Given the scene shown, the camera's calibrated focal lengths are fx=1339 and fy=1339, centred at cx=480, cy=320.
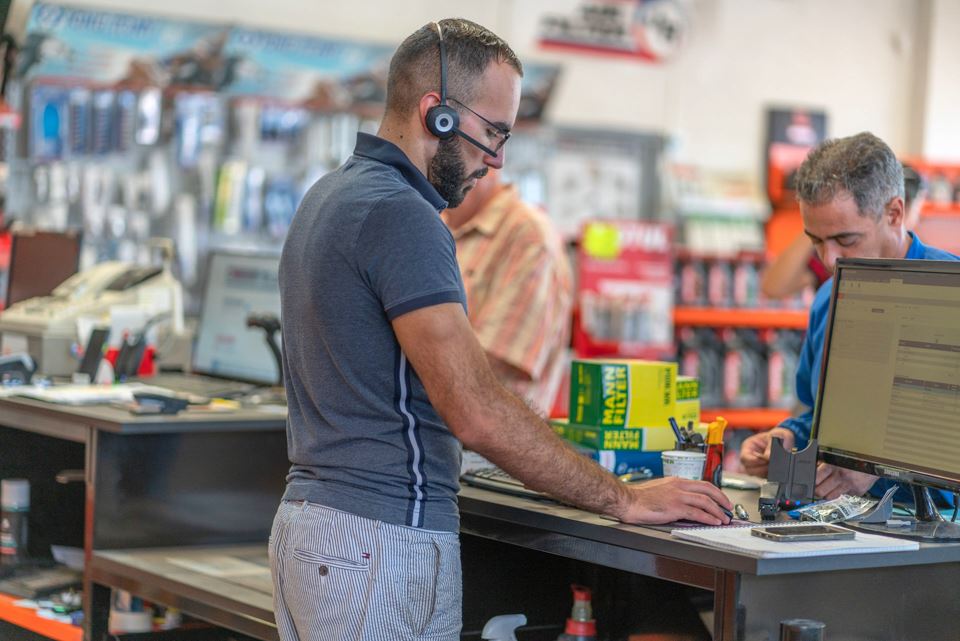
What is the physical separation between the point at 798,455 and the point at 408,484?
2.33 feet

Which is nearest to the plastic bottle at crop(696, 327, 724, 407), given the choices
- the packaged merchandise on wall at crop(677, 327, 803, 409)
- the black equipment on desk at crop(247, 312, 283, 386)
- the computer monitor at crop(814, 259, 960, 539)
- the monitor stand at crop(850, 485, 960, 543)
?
the packaged merchandise on wall at crop(677, 327, 803, 409)

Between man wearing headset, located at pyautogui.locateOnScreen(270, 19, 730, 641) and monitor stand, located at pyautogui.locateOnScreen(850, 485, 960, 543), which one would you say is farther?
monitor stand, located at pyautogui.locateOnScreen(850, 485, 960, 543)

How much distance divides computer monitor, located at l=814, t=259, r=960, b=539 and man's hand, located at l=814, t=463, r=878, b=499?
0.10 m

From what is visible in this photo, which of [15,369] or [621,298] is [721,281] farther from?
[15,369]

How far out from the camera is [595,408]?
2498mm

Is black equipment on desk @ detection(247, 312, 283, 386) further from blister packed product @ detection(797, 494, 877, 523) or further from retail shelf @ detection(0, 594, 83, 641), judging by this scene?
blister packed product @ detection(797, 494, 877, 523)

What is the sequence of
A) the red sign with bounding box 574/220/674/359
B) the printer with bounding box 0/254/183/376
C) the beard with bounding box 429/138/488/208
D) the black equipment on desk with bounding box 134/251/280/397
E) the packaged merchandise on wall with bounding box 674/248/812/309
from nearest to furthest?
the beard with bounding box 429/138/488/208 → the black equipment on desk with bounding box 134/251/280/397 → the printer with bounding box 0/254/183/376 → the red sign with bounding box 574/220/674/359 → the packaged merchandise on wall with bounding box 674/248/812/309

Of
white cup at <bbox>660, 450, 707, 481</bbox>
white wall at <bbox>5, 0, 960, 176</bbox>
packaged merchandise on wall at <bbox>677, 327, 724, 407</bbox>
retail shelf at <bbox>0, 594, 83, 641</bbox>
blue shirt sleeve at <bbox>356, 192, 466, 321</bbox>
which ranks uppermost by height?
white wall at <bbox>5, 0, 960, 176</bbox>

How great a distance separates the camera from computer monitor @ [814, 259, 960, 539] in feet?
6.82

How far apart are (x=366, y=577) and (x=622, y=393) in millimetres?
706

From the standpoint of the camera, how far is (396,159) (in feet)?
6.75

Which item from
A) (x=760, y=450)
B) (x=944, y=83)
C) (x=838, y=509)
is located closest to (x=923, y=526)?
(x=838, y=509)

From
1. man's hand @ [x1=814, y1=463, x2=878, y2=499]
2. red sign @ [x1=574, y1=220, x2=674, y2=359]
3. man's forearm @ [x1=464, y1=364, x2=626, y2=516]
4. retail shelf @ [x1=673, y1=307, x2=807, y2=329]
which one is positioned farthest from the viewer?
retail shelf @ [x1=673, y1=307, x2=807, y2=329]

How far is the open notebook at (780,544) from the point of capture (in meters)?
1.87
